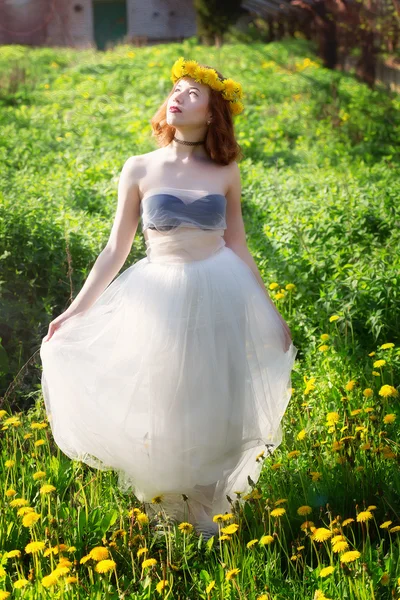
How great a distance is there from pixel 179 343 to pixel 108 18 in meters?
37.1

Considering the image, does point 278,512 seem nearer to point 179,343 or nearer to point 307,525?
point 307,525

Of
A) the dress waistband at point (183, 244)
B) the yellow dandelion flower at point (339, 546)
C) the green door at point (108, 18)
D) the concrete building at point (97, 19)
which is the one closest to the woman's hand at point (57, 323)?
the dress waistband at point (183, 244)

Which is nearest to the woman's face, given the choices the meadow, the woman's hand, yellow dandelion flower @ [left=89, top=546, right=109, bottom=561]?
the woman's hand

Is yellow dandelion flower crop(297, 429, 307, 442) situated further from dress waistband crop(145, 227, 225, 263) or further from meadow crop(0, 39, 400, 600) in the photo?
dress waistband crop(145, 227, 225, 263)

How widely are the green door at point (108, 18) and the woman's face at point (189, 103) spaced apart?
35643mm

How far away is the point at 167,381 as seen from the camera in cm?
321

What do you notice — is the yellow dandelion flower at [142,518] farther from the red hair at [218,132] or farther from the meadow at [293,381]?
the red hair at [218,132]

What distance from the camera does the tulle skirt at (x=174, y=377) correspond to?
3215mm

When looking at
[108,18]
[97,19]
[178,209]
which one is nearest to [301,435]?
[178,209]

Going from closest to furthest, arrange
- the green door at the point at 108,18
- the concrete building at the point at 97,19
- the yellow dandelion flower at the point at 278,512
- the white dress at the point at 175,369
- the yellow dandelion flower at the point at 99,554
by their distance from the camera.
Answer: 1. the yellow dandelion flower at the point at 99,554
2. the yellow dandelion flower at the point at 278,512
3. the white dress at the point at 175,369
4. the concrete building at the point at 97,19
5. the green door at the point at 108,18

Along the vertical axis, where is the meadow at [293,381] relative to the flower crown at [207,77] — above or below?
below

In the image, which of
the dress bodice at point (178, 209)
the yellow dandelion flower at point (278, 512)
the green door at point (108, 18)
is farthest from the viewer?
the green door at point (108, 18)

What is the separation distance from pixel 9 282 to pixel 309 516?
8.68 ft

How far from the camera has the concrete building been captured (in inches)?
1355
